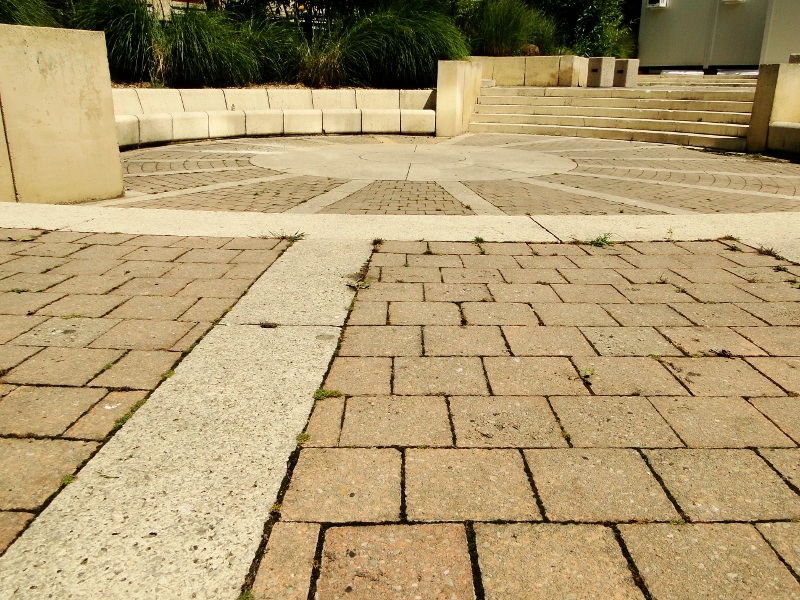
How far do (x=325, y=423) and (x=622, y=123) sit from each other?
11.8 metres

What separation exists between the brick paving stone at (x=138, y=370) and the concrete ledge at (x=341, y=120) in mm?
9561

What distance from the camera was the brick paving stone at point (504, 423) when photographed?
2045 millimetres

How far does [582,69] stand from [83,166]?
13104 millimetres

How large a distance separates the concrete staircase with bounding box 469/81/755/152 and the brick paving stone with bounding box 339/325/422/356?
969 cm

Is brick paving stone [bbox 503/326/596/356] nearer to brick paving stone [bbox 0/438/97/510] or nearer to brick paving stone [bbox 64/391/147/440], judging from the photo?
brick paving stone [bbox 64/391/147/440]

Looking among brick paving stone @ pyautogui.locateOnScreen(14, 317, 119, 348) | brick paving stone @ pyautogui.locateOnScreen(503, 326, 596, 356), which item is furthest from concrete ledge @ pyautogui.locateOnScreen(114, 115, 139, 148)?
brick paving stone @ pyautogui.locateOnScreen(503, 326, 596, 356)

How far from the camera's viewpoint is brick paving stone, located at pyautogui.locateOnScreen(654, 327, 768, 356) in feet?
9.01

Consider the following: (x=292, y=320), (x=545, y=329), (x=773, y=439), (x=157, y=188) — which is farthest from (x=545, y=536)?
(x=157, y=188)

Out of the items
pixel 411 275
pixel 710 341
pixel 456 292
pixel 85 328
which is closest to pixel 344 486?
pixel 85 328

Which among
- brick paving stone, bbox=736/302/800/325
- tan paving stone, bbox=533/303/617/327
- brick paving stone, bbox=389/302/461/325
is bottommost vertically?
brick paving stone, bbox=736/302/800/325

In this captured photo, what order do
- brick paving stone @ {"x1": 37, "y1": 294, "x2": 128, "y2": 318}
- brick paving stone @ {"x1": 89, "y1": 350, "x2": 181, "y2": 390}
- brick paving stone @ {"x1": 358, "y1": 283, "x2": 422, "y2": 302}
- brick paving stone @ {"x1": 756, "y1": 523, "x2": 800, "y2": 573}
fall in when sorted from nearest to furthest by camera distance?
1. brick paving stone @ {"x1": 756, "y1": 523, "x2": 800, "y2": 573}
2. brick paving stone @ {"x1": 89, "y1": 350, "x2": 181, "y2": 390}
3. brick paving stone @ {"x1": 37, "y1": 294, "x2": 128, "y2": 318}
4. brick paving stone @ {"x1": 358, "y1": 283, "x2": 422, "y2": 302}

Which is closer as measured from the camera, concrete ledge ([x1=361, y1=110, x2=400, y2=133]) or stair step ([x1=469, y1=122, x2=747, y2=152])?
stair step ([x1=469, y1=122, x2=747, y2=152])

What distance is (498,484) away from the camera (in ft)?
5.98

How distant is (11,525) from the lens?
1607mm
